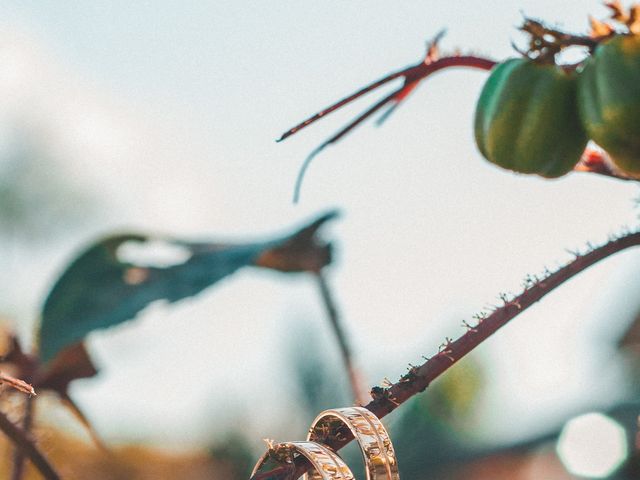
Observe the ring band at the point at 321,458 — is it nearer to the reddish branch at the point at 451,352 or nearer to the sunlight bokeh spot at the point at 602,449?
the reddish branch at the point at 451,352

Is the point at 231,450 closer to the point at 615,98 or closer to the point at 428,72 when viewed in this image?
the point at 428,72

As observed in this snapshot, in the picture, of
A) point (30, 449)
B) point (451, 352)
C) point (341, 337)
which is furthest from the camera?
point (341, 337)

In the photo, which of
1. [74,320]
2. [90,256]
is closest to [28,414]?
[74,320]

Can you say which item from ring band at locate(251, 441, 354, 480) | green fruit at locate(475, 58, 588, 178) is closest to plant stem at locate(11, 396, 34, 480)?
ring band at locate(251, 441, 354, 480)

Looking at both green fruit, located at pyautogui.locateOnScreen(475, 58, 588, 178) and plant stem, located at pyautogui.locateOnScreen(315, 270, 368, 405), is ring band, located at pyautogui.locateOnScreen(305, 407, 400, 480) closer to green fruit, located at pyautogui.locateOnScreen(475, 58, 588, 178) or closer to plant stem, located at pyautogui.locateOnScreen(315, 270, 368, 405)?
green fruit, located at pyautogui.locateOnScreen(475, 58, 588, 178)

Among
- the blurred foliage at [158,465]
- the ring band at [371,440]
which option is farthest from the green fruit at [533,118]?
the blurred foliage at [158,465]

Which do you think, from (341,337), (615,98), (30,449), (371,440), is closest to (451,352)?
(371,440)

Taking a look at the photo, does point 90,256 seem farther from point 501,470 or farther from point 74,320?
point 501,470
